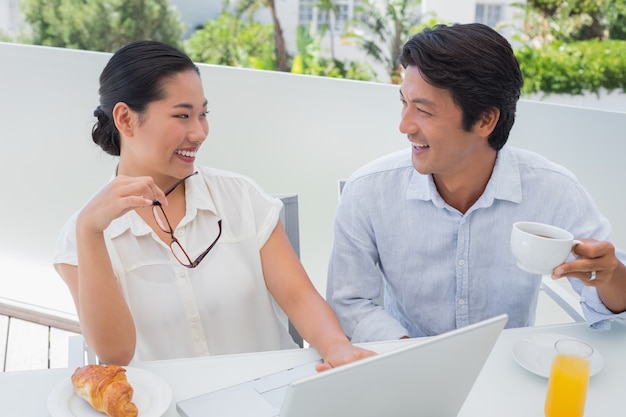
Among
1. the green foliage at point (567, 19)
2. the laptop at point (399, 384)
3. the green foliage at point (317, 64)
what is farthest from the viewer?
the green foliage at point (317, 64)

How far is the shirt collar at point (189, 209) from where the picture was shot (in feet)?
5.21

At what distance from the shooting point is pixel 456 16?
11461mm

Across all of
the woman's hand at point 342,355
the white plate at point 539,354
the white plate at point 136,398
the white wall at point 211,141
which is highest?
the white plate at point 136,398

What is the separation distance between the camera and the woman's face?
5.27ft

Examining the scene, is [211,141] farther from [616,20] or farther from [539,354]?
[616,20]

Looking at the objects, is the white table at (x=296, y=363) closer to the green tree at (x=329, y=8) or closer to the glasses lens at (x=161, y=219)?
the glasses lens at (x=161, y=219)

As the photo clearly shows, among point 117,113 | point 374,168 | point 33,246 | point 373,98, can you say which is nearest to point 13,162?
point 33,246

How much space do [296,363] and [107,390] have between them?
14.0 inches

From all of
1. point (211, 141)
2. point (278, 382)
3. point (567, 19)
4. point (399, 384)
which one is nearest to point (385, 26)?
point (567, 19)

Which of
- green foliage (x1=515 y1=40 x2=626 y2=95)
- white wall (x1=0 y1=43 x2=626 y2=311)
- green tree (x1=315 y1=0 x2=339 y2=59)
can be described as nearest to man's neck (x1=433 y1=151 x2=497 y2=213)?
white wall (x1=0 y1=43 x2=626 y2=311)

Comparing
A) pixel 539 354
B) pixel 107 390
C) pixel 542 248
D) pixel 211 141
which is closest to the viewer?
pixel 107 390

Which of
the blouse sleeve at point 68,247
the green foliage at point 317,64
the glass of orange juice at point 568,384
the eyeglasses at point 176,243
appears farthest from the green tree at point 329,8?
the glass of orange juice at point 568,384

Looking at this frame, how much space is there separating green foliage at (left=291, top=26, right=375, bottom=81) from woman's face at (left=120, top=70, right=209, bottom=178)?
7.96 meters

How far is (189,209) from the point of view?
65.6 inches
